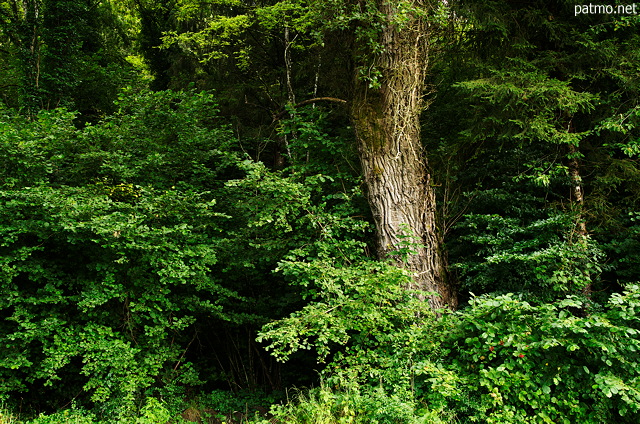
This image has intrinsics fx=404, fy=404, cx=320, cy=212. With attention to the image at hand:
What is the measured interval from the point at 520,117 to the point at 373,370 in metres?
3.57

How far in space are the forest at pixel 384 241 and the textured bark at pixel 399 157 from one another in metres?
0.02

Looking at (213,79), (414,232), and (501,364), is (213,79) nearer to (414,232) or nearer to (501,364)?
(414,232)

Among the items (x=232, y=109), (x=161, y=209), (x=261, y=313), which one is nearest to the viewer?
(x=161, y=209)

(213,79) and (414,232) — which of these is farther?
(213,79)

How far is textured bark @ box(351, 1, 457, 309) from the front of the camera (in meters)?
5.04

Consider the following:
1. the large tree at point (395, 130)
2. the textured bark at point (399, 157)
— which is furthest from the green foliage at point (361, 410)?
the textured bark at point (399, 157)

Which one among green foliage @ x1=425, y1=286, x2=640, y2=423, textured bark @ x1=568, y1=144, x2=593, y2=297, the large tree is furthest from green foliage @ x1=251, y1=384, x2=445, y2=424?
textured bark @ x1=568, y1=144, x2=593, y2=297

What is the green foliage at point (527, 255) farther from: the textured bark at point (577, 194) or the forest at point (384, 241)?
the textured bark at point (577, 194)

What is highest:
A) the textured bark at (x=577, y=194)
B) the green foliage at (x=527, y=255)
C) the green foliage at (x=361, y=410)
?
the textured bark at (x=577, y=194)

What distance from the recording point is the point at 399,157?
5.12m

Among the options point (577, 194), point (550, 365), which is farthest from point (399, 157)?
point (550, 365)

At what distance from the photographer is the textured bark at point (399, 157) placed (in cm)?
504

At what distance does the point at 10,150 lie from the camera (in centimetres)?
488

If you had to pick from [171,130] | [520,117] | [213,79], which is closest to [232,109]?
[213,79]
